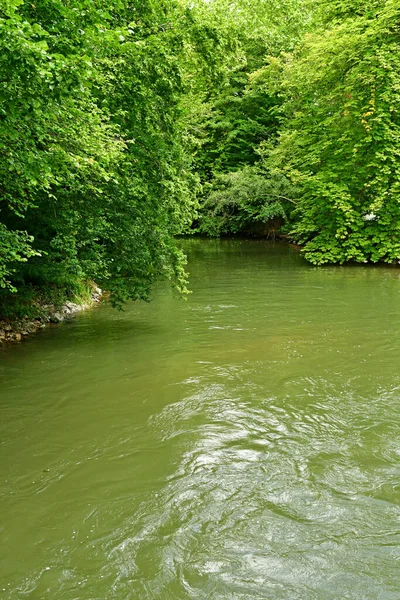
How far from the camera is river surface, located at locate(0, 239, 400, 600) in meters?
3.22

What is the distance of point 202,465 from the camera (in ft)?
15.1

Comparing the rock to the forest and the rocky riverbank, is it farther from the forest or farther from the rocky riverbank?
the forest

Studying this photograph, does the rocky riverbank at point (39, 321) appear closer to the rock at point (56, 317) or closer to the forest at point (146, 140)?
the rock at point (56, 317)

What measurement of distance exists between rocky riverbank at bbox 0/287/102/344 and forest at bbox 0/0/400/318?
224 mm

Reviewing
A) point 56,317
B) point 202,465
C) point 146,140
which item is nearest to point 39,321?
point 56,317

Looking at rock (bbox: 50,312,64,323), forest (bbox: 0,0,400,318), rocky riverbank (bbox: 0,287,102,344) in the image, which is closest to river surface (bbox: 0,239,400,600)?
rocky riverbank (bbox: 0,287,102,344)

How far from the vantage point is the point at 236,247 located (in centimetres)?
2583

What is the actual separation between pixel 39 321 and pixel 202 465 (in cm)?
640

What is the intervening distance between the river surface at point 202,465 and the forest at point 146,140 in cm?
156

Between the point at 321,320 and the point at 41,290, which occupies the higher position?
the point at 41,290

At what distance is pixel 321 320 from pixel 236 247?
15.9 metres

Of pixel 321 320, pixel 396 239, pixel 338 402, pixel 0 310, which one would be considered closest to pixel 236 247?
pixel 396 239

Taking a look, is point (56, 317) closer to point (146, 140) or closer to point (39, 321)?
point (39, 321)

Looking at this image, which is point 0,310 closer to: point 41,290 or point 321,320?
point 41,290
